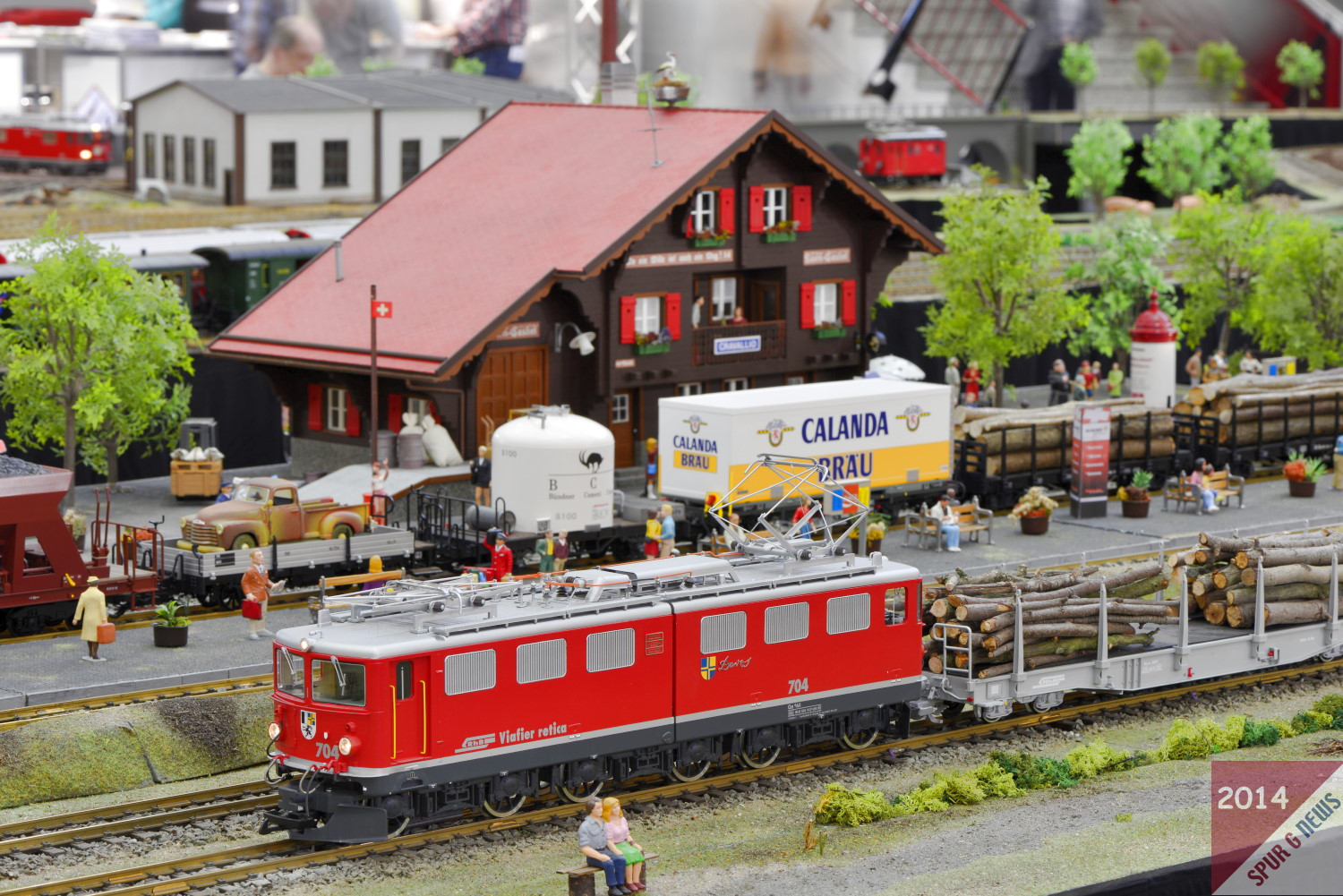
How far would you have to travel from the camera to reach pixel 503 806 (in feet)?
87.5

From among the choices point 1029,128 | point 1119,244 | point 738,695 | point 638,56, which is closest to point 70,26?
point 638,56

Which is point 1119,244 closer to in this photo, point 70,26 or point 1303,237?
point 1303,237

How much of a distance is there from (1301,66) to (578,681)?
4973 inches

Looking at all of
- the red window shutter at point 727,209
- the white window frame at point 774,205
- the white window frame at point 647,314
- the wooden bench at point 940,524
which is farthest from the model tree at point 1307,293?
the white window frame at point 647,314

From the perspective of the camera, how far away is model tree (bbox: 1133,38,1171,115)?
461 feet

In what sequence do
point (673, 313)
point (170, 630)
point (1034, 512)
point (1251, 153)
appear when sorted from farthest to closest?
point (1251, 153) < point (673, 313) < point (1034, 512) < point (170, 630)

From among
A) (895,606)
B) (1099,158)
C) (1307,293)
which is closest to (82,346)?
(895,606)

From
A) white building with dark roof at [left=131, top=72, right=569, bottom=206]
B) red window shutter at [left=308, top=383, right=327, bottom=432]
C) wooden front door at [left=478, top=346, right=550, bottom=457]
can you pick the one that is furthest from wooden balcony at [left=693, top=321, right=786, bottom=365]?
white building with dark roof at [left=131, top=72, right=569, bottom=206]

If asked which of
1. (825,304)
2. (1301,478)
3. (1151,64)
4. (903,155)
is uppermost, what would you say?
(1151,64)

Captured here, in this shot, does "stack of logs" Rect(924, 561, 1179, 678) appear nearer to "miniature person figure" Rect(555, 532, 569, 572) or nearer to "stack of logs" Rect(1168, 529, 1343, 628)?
"stack of logs" Rect(1168, 529, 1343, 628)

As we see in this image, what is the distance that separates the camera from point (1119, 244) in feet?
218

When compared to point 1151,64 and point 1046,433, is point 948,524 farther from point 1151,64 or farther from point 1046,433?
point 1151,64

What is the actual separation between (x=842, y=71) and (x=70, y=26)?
201 feet

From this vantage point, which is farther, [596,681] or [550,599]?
[550,599]
